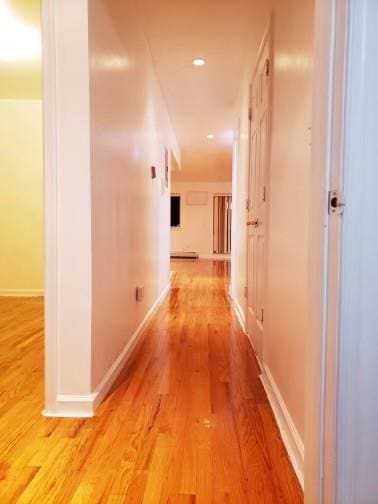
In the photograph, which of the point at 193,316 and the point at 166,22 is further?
the point at 193,316

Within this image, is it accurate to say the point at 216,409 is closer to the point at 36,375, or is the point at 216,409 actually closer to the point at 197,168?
the point at 36,375

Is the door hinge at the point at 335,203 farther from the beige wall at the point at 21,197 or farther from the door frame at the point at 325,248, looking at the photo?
the beige wall at the point at 21,197

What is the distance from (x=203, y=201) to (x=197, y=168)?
2120 mm

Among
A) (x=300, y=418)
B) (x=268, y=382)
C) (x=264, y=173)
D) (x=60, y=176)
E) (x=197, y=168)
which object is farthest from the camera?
(x=197, y=168)

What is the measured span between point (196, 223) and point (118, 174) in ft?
30.0

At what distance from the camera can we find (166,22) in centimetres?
264

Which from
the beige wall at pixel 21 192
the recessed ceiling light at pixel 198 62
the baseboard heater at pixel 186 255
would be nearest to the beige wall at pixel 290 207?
the recessed ceiling light at pixel 198 62

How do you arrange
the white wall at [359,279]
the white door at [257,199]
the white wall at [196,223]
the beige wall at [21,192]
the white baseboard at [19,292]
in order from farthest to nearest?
the white wall at [196,223], the white baseboard at [19,292], the beige wall at [21,192], the white door at [257,199], the white wall at [359,279]

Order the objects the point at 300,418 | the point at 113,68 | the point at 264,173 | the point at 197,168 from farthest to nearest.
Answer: the point at 197,168 < the point at 264,173 < the point at 113,68 < the point at 300,418

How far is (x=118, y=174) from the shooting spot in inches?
81.0

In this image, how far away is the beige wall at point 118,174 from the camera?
5.46 feet

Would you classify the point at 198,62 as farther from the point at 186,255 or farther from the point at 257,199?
the point at 186,255

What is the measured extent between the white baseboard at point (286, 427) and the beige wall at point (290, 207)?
0.03 meters

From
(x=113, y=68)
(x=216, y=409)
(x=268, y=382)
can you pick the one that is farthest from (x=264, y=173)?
(x=216, y=409)
